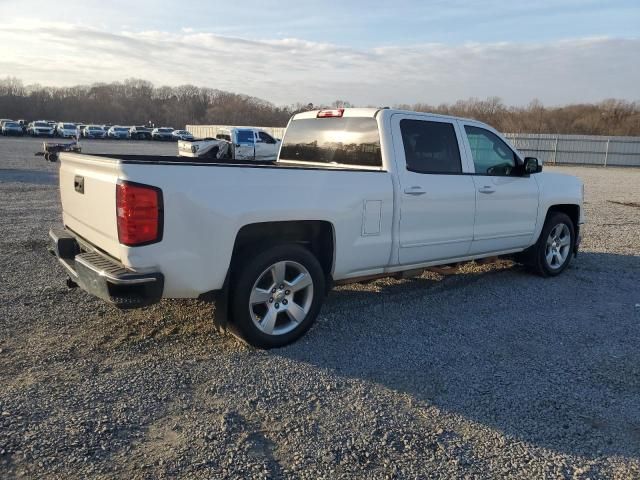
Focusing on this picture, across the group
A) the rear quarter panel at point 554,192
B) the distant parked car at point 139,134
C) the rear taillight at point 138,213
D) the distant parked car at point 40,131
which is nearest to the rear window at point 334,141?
the rear taillight at point 138,213

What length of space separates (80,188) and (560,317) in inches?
183

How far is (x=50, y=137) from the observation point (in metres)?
63.3

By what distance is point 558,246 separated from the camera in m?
7.33

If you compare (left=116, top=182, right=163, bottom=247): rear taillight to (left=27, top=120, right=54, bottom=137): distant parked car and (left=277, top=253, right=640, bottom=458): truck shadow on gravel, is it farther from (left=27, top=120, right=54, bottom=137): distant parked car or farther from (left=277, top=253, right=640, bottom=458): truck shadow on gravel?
(left=27, top=120, right=54, bottom=137): distant parked car

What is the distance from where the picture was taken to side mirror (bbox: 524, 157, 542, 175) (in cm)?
640

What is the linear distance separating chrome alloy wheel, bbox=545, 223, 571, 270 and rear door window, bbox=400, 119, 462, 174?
216cm

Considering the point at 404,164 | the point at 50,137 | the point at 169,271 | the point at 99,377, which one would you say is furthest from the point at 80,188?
the point at 50,137

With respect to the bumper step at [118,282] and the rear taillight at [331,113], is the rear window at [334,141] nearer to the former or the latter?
the rear taillight at [331,113]

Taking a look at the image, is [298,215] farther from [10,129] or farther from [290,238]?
[10,129]

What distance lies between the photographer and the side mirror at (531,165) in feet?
21.0

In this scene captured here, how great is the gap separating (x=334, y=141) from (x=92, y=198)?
8.49ft

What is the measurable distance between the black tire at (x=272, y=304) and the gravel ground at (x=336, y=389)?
0.16m

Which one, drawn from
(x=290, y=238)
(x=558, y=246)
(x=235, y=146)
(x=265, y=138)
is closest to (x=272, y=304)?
(x=290, y=238)

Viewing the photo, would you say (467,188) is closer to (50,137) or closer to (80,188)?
(80,188)
